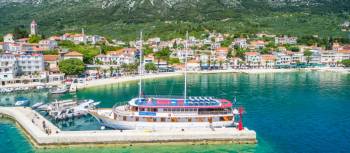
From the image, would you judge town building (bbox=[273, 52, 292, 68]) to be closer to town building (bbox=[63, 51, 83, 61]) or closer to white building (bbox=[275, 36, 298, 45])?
white building (bbox=[275, 36, 298, 45])

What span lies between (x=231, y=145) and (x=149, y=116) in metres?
7.82

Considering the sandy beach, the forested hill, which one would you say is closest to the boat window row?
the sandy beach

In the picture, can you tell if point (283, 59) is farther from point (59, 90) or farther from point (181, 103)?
point (181, 103)

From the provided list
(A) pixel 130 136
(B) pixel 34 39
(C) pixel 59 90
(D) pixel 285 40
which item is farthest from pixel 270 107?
(D) pixel 285 40

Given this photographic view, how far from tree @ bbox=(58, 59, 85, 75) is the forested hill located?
179 feet

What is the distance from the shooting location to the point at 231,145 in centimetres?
3381

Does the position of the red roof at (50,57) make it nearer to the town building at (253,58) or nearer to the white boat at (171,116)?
the white boat at (171,116)

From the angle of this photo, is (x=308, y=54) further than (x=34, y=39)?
Yes

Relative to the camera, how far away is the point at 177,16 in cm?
15212

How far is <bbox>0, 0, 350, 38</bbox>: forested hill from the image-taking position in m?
138

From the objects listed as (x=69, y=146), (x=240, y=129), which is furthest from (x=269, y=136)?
(x=69, y=146)

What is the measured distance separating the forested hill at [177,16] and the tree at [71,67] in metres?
54.4

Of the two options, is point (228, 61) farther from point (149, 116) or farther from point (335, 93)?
point (149, 116)

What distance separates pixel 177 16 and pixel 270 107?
107 metres
